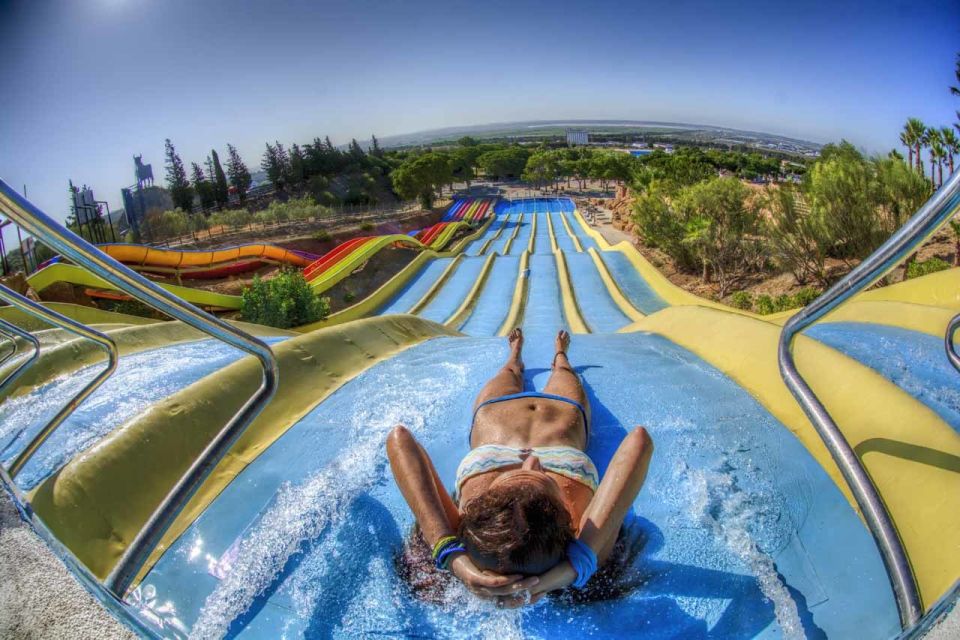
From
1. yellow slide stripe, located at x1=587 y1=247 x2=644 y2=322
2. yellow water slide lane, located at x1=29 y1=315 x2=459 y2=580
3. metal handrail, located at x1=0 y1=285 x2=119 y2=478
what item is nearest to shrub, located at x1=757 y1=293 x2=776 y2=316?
yellow slide stripe, located at x1=587 y1=247 x2=644 y2=322

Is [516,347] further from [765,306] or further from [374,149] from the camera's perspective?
[374,149]

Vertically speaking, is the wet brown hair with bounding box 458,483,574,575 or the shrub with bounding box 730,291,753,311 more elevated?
the wet brown hair with bounding box 458,483,574,575

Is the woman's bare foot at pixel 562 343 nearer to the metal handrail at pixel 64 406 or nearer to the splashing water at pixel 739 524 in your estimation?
the splashing water at pixel 739 524

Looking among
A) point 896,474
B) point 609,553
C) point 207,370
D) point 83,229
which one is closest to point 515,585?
point 609,553

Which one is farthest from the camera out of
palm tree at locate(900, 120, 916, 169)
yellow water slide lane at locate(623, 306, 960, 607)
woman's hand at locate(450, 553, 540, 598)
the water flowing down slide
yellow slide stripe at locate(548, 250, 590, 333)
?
the water flowing down slide

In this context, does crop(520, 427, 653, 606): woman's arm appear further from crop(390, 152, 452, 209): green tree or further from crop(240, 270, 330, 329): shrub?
crop(390, 152, 452, 209): green tree

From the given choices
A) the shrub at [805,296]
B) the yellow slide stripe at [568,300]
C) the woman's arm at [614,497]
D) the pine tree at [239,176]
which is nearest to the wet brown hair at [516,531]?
the woman's arm at [614,497]

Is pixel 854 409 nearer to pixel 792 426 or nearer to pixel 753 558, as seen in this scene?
pixel 792 426

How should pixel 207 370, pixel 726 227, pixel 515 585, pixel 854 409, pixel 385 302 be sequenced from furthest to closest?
pixel 385 302
pixel 726 227
pixel 207 370
pixel 854 409
pixel 515 585
